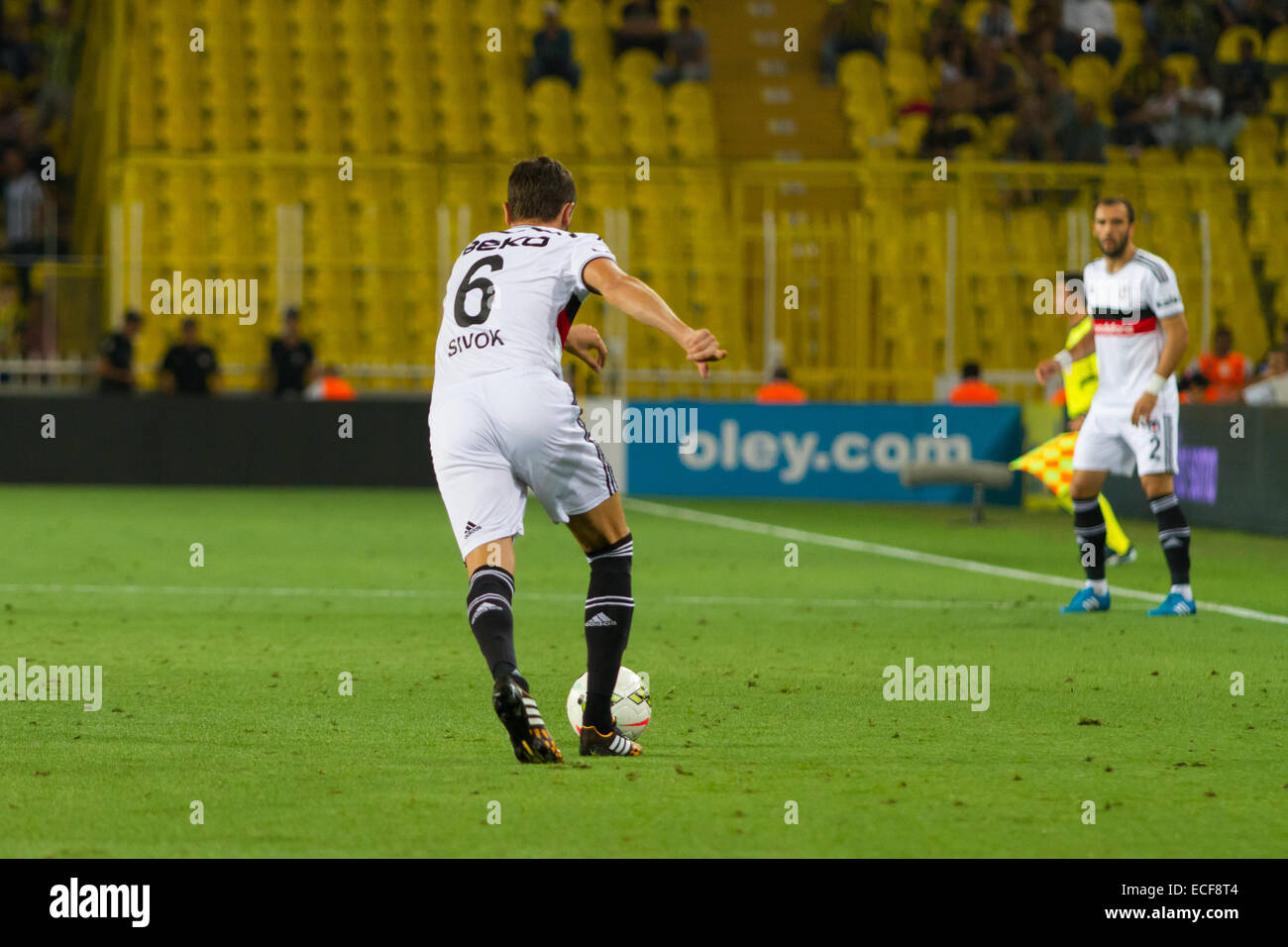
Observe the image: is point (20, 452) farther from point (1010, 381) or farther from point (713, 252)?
point (1010, 381)

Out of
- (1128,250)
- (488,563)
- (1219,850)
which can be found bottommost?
(1219,850)

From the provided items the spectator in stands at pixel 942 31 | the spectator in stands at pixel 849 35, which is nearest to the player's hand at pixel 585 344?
the spectator in stands at pixel 942 31

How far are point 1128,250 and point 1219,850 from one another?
650cm

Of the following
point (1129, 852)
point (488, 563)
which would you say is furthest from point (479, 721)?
point (1129, 852)

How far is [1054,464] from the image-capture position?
1437 cm

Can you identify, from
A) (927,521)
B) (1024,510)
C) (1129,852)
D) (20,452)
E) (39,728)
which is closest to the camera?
(1129,852)

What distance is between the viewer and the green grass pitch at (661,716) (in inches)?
220

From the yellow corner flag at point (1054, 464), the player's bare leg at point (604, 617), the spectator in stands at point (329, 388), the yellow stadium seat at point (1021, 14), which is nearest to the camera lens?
the player's bare leg at point (604, 617)

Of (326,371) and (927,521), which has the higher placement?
(326,371)

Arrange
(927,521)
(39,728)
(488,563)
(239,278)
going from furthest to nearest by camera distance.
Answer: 1. (239,278)
2. (927,521)
3. (39,728)
4. (488,563)

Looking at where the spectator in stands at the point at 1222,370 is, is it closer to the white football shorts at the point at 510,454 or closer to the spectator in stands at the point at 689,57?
the spectator in stands at the point at 689,57

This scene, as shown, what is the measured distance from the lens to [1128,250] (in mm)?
11320

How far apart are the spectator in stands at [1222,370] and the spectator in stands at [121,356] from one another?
38.6 feet

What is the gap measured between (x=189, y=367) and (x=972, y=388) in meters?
8.95
